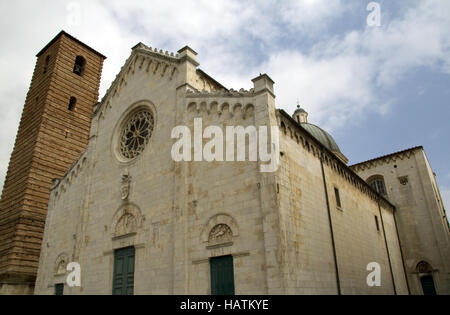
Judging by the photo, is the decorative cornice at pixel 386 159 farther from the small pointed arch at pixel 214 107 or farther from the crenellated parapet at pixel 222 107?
the small pointed arch at pixel 214 107

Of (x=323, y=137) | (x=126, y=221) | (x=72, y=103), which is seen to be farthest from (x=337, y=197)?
(x=72, y=103)

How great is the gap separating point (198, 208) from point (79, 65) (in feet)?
77.0

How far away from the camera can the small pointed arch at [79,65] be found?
2986cm

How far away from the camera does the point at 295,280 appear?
10.6 meters

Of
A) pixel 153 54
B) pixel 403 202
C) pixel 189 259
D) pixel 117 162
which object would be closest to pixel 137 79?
pixel 153 54

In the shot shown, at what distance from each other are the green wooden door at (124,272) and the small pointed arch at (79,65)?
20164 millimetres

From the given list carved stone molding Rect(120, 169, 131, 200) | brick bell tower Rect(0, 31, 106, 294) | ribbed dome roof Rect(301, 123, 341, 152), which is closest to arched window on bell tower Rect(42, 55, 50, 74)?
brick bell tower Rect(0, 31, 106, 294)

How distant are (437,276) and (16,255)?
30109mm

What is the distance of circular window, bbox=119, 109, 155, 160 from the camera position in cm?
1716

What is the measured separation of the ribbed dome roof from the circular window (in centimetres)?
2139

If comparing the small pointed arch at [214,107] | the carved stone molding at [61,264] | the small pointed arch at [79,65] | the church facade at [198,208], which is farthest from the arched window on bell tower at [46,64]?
the small pointed arch at [214,107]

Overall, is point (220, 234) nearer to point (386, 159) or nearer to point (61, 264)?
point (61, 264)

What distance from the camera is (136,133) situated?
1788cm
